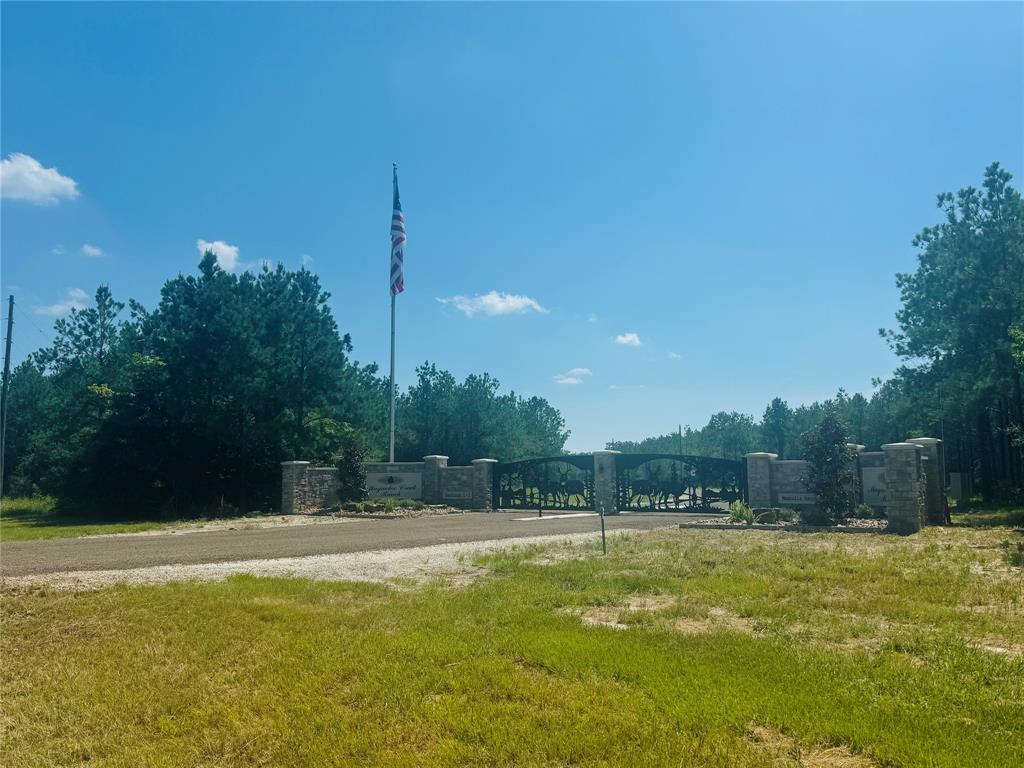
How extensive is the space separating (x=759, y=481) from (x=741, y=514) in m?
2.85

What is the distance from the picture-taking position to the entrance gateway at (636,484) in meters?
24.2

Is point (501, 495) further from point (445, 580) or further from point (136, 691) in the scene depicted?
point (136, 691)

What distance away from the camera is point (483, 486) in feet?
88.4

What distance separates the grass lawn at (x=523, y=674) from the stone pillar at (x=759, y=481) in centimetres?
1224

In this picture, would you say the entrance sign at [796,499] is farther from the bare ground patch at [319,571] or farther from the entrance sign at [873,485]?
the bare ground patch at [319,571]

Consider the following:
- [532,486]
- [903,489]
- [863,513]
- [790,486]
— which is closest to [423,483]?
[532,486]

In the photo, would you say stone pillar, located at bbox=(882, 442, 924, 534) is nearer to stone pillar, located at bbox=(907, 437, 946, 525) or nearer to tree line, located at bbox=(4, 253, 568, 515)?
stone pillar, located at bbox=(907, 437, 946, 525)

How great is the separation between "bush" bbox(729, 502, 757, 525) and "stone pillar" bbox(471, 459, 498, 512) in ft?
34.2

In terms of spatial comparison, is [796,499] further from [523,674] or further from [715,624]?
[523,674]

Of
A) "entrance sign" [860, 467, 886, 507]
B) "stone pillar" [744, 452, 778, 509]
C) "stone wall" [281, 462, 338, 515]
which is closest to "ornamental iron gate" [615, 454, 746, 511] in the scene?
"stone pillar" [744, 452, 778, 509]

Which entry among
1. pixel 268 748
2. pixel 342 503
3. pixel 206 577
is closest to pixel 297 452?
pixel 342 503

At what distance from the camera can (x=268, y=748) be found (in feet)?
13.9

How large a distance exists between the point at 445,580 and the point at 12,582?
5.98m

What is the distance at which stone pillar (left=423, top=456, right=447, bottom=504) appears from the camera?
27.1 metres
